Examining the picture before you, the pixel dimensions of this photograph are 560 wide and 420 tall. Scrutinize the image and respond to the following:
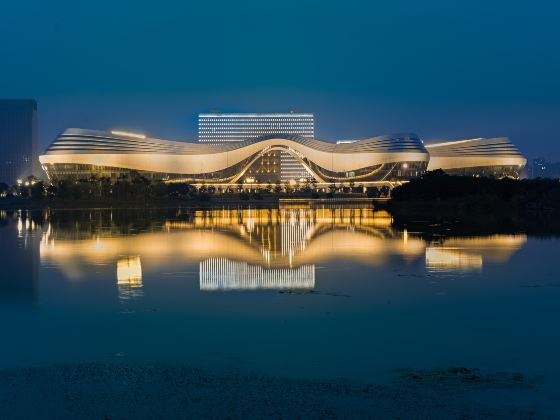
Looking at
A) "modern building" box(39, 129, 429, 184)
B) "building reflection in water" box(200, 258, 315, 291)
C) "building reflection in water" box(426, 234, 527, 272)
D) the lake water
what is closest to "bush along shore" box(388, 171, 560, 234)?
"building reflection in water" box(426, 234, 527, 272)

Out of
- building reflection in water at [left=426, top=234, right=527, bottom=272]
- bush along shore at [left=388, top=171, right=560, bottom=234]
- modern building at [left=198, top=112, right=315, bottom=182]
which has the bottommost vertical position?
building reflection in water at [left=426, top=234, right=527, bottom=272]

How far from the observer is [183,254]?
22594mm

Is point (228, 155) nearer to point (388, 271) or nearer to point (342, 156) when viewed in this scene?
point (342, 156)

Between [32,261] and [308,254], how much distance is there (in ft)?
24.2

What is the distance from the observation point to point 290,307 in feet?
44.7

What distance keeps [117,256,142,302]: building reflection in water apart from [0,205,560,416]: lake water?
0.05 meters

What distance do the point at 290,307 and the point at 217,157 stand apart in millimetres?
107492

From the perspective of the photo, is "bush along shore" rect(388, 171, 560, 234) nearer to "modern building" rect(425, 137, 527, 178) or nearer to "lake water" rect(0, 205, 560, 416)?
"lake water" rect(0, 205, 560, 416)

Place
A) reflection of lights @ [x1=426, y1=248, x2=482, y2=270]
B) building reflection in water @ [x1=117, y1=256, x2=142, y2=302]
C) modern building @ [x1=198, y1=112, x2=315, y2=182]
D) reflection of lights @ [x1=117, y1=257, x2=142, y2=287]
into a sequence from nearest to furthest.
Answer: building reflection in water @ [x1=117, y1=256, x2=142, y2=302]
reflection of lights @ [x1=117, y1=257, x2=142, y2=287]
reflection of lights @ [x1=426, y1=248, x2=482, y2=270]
modern building @ [x1=198, y1=112, x2=315, y2=182]

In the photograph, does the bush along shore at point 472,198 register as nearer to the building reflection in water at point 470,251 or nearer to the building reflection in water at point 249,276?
the building reflection in water at point 470,251

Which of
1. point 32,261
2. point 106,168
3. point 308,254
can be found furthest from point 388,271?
point 106,168

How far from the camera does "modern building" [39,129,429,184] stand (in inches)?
4530

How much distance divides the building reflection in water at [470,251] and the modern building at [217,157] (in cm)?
8789

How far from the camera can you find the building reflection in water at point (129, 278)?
15139 mm
